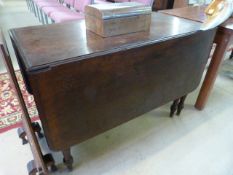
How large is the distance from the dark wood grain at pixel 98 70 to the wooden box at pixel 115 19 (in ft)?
0.16

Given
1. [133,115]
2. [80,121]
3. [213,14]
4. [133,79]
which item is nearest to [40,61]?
[80,121]

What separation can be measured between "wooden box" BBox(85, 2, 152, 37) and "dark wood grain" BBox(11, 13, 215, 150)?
50 mm

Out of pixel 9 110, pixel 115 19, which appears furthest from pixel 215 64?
pixel 9 110

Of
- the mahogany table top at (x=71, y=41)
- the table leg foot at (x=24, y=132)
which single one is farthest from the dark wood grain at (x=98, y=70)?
the table leg foot at (x=24, y=132)

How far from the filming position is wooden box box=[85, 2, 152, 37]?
0.92m

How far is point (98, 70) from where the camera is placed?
0.84 m

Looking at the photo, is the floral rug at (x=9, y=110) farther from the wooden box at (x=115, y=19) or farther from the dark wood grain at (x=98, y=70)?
the wooden box at (x=115, y=19)

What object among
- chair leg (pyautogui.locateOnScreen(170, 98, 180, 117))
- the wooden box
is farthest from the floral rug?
chair leg (pyautogui.locateOnScreen(170, 98, 180, 117))

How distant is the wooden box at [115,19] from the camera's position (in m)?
0.92

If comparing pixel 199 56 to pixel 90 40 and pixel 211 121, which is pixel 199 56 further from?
pixel 90 40

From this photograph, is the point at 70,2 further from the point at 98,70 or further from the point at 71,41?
the point at 98,70

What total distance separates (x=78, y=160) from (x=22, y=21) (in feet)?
13.3

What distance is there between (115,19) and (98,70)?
0.97ft

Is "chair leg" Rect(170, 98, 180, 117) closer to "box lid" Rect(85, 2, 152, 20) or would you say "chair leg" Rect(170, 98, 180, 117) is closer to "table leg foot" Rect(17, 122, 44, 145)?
"box lid" Rect(85, 2, 152, 20)
